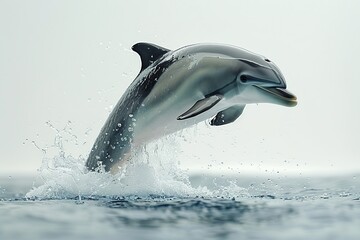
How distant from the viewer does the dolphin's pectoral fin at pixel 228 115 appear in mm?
10492

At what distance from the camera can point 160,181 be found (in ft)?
37.3

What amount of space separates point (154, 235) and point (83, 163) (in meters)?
6.07

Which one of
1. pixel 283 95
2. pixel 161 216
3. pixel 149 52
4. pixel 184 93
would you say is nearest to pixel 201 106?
pixel 184 93

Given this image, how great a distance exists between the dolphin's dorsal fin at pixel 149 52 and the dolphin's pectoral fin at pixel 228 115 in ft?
4.79

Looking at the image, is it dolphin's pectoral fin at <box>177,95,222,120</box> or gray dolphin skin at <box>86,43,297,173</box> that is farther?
gray dolphin skin at <box>86,43,297,173</box>

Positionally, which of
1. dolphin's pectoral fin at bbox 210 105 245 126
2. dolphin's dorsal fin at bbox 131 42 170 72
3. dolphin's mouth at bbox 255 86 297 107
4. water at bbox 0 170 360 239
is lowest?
water at bbox 0 170 360 239

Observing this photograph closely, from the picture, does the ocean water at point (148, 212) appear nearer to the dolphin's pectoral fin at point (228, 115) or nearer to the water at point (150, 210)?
the water at point (150, 210)

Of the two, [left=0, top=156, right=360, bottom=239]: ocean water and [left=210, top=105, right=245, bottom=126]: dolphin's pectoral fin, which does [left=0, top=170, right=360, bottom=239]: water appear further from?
[left=210, top=105, right=245, bottom=126]: dolphin's pectoral fin

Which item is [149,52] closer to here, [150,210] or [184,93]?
[184,93]

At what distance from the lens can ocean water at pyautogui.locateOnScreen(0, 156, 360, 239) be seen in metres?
6.00

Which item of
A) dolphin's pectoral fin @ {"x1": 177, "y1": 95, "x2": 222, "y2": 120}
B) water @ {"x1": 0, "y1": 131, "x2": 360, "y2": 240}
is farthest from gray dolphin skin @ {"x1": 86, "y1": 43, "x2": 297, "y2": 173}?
water @ {"x1": 0, "y1": 131, "x2": 360, "y2": 240}

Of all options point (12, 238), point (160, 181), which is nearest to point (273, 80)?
point (160, 181)

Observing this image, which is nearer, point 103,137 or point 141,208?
point 141,208

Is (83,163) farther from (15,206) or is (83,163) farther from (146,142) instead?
(15,206)
